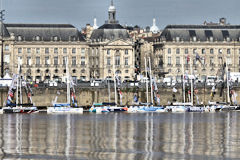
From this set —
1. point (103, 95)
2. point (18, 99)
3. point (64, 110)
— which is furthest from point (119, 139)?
point (103, 95)

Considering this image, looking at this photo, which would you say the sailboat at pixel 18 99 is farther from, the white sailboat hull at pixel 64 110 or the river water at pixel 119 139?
the river water at pixel 119 139

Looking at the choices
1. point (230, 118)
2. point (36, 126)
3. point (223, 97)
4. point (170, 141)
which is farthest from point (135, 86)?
point (170, 141)

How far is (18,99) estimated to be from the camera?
501 feet

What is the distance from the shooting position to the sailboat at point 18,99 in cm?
13625

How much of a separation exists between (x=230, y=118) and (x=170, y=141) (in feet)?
129

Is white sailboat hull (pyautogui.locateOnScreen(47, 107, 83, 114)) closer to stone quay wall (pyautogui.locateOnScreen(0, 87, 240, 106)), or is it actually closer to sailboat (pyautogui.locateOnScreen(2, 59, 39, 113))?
sailboat (pyautogui.locateOnScreen(2, 59, 39, 113))

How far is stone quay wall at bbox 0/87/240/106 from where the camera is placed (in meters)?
155

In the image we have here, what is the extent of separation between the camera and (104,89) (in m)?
158

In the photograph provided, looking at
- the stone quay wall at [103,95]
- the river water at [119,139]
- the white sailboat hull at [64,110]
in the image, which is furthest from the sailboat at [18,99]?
the river water at [119,139]

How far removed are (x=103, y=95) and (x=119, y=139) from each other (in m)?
74.4

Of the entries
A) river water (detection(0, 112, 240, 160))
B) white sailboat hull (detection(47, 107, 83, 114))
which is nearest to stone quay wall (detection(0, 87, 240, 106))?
white sailboat hull (detection(47, 107, 83, 114))

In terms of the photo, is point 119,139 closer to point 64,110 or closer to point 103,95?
point 64,110

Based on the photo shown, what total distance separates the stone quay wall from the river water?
40401mm

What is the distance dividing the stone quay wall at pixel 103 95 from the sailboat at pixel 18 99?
1822 millimetres
